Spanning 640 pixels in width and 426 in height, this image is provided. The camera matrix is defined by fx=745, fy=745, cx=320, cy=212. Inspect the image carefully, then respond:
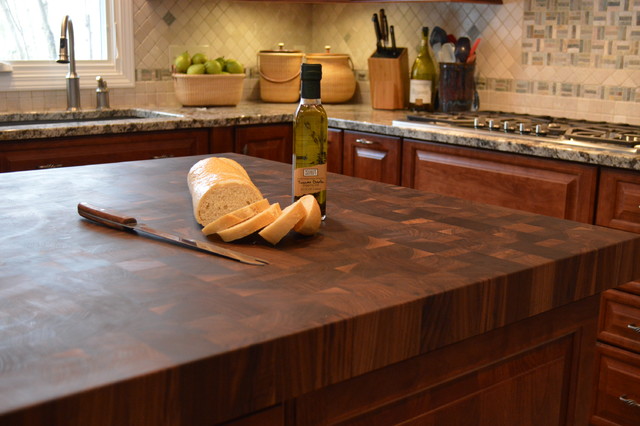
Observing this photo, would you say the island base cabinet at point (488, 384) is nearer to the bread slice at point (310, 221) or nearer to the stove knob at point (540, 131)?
the bread slice at point (310, 221)

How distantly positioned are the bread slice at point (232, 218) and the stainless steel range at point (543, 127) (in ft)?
5.08

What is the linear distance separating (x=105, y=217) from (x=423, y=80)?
2.57 metres

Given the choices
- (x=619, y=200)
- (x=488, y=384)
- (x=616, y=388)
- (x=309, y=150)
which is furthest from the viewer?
(x=616, y=388)

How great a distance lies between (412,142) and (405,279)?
6.78ft

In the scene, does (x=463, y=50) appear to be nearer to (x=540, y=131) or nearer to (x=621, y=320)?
(x=540, y=131)

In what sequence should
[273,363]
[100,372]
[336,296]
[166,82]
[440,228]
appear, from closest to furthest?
[100,372] → [273,363] → [336,296] → [440,228] → [166,82]

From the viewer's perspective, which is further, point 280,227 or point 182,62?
point 182,62

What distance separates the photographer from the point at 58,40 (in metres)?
3.55

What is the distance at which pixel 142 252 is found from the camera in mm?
1107

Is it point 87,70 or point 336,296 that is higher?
point 87,70

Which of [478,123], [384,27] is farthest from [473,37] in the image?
[478,123]

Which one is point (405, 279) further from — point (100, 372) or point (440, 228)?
point (100, 372)

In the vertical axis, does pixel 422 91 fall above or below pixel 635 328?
above

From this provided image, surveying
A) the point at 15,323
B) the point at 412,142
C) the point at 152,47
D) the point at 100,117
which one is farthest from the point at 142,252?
the point at 152,47
